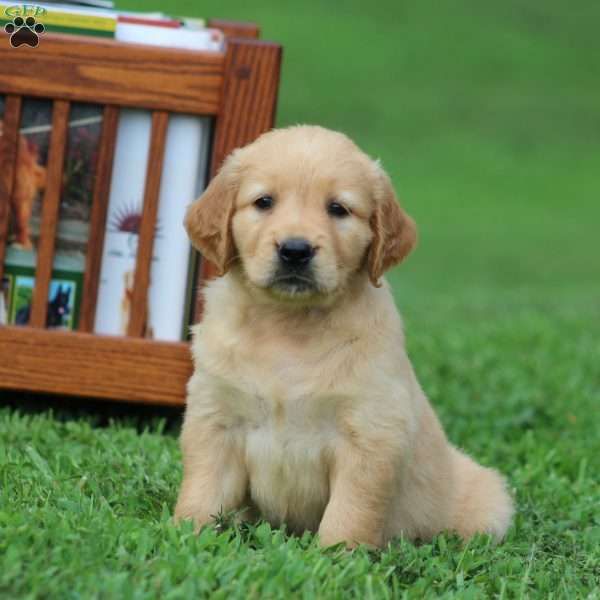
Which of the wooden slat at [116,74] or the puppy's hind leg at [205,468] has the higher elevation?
the wooden slat at [116,74]

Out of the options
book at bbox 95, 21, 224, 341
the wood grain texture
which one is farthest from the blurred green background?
book at bbox 95, 21, 224, 341

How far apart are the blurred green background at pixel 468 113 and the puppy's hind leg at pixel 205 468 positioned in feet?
33.8

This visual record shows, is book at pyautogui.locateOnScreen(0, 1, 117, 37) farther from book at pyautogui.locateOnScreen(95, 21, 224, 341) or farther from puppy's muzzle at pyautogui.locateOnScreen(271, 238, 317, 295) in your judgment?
puppy's muzzle at pyautogui.locateOnScreen(271, 238, 317, 295)

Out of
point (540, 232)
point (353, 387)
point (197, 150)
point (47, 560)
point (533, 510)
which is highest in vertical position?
point (197, 150)

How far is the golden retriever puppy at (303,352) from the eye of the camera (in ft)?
12.3

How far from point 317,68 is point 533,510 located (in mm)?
22184

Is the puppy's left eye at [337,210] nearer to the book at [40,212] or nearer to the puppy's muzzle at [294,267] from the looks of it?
the puppy's muzzle at [294,267]

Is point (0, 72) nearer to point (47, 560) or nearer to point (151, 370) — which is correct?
point (151, 370)

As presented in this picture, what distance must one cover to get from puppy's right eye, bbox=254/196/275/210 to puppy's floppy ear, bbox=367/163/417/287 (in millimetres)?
329

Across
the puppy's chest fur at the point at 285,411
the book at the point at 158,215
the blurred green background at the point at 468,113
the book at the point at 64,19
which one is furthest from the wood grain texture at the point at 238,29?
the blurred green background at the point at 468,113

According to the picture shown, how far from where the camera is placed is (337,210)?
151 inches

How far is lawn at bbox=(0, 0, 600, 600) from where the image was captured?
3258mm

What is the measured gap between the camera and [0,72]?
5.26 meters

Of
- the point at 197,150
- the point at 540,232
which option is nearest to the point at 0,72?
the point at 197,150
